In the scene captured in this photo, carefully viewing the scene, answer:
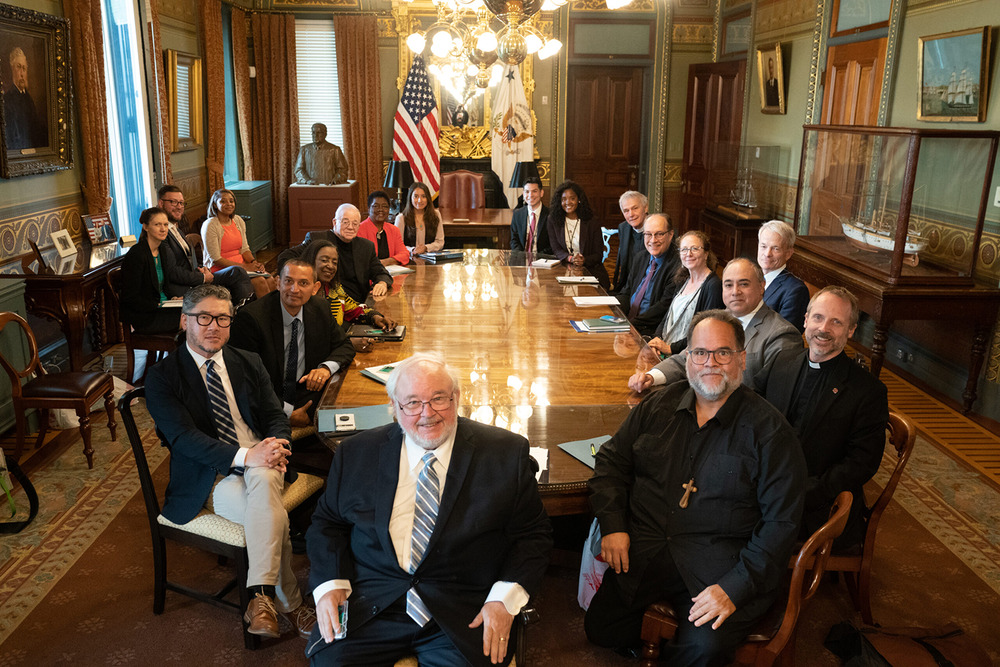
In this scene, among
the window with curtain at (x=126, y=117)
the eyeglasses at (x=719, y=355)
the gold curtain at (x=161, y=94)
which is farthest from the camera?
the gold curtain at (x=161, y=94)

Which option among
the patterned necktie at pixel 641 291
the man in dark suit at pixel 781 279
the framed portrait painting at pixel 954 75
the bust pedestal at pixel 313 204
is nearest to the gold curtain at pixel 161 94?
the bust pedestal at pixel 313 204

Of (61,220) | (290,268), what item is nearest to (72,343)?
(61,220)

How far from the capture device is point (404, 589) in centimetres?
218

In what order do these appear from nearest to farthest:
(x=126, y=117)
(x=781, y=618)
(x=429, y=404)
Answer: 1. (x=429, y=404)
2. (x=781, y=618)
3. (x=126, y=117)

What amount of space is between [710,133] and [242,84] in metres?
5.94

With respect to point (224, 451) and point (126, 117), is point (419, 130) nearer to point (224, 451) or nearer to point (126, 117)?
point (126, 117)

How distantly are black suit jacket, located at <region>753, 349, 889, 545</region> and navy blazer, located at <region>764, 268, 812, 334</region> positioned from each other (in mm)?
1059

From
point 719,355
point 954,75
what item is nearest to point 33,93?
point 719,355

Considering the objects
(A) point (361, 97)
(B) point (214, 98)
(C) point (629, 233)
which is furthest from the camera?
(A) point (361, 97)

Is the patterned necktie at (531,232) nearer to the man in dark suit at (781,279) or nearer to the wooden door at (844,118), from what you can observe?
the wooden door at (844,118)

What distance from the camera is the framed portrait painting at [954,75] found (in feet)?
16.4

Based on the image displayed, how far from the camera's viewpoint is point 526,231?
6.75m

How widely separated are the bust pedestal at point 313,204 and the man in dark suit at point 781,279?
678cm

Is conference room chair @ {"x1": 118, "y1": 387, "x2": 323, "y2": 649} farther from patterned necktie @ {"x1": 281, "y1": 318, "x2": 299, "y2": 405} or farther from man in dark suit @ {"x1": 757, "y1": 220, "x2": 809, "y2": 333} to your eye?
man in dark suit @ {"x1": 757, "y1": 220, "x2": 809, "y2": 333}
